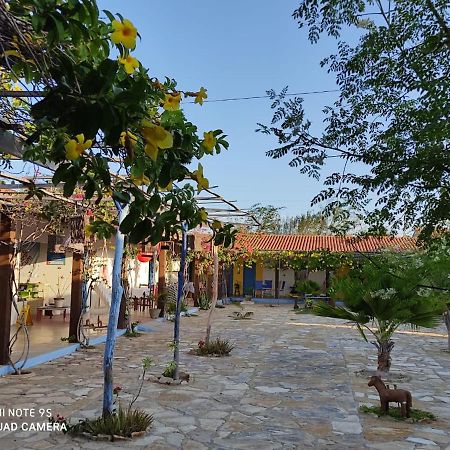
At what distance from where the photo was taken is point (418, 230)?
339 centimetres

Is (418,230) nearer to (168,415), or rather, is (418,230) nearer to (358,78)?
(358,78)

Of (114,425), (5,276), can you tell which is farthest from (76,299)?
(114,425)

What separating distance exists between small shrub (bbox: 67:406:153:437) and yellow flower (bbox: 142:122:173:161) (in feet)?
12.9

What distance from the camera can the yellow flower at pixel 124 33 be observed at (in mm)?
1341

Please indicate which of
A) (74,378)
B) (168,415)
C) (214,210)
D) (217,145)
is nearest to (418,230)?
(217,145)

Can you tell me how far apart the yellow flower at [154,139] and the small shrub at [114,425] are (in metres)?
3.92

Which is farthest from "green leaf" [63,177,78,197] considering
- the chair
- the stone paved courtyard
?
the chair

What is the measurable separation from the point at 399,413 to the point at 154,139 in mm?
5359

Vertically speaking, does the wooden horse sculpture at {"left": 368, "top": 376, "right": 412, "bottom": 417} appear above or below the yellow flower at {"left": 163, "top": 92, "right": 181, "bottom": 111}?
below

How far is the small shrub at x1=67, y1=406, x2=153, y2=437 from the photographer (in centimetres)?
454

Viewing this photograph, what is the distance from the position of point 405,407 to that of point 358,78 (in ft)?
12.8

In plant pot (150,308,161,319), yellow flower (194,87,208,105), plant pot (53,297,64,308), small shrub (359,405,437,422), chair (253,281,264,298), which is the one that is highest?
yellow flower (194,87,208,105)

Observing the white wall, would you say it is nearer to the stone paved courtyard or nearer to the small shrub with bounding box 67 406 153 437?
the stone paved courtyard

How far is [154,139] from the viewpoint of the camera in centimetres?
130
